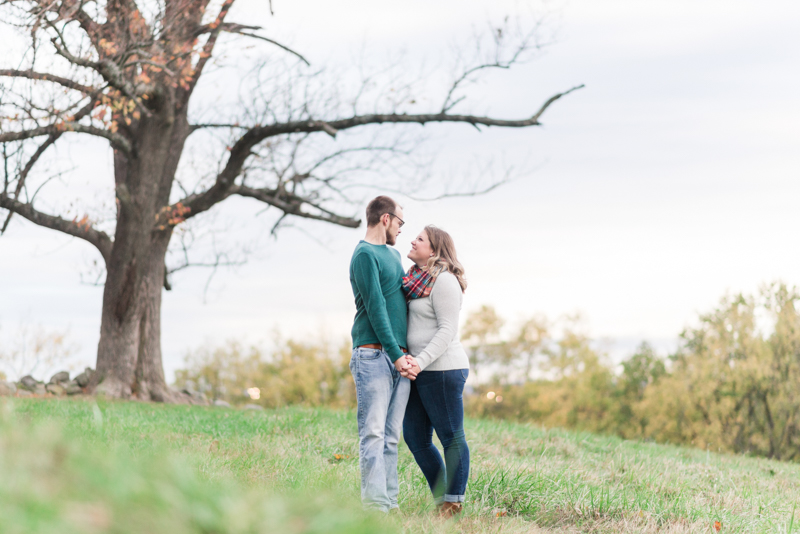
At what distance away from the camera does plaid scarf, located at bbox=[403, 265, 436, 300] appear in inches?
185

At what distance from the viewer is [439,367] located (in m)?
4.60

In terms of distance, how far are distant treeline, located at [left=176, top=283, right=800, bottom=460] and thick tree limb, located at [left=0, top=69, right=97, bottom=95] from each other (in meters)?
6.16

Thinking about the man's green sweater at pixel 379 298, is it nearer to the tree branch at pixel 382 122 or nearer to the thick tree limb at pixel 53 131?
the thick tree limb at pixel 53 131

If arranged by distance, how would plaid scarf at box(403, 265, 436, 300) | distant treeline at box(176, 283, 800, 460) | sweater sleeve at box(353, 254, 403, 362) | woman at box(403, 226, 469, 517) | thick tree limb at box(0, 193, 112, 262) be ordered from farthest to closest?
distant treeline at box(176, 283, 800, 460), thick tree limb at box(0, 193, 112, 262), plaid scarf at box(403, 265, 436, 300), woman at box(403, 226, 469, 517), sweater sleeve at box(353, 254, 403, 362)

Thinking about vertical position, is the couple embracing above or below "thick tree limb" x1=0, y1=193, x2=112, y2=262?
below

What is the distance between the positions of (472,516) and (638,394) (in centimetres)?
2845

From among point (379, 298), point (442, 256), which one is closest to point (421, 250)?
point (442, 256)

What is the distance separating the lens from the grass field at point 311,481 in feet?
5.34

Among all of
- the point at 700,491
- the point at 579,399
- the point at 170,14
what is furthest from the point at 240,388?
the point at 700,491

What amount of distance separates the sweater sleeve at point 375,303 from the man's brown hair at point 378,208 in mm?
365

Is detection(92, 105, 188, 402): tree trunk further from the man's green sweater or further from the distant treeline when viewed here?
the man's green sweater

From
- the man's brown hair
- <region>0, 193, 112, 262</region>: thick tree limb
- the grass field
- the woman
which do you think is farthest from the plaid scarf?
<region>0, 193, 112, 262</region>: thick tree limb

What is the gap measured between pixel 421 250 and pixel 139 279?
10.1 m

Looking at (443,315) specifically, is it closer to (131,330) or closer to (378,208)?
(378,208)
